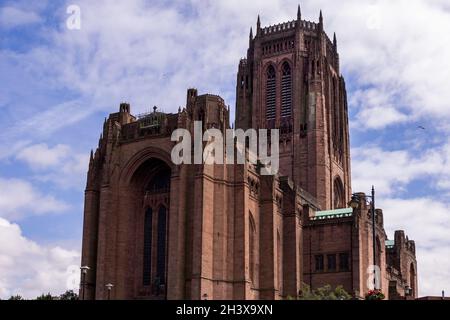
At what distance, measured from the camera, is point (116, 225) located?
63.4 meters

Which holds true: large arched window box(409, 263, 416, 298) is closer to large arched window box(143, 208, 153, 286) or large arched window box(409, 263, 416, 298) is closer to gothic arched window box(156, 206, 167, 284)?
gothic arched window box(156, 206, 167, 284)

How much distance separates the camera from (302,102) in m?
92.1

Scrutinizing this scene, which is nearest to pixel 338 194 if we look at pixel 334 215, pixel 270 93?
pixel 270 93

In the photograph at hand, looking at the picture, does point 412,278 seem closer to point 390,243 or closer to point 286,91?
point 390,243

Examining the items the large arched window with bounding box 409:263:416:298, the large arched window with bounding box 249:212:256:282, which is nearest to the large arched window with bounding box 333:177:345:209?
the large arched window with bounding box 409:263:416:298

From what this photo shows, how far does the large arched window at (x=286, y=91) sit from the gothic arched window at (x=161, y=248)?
33624 mm

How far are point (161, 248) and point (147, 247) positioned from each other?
1571 millimetres

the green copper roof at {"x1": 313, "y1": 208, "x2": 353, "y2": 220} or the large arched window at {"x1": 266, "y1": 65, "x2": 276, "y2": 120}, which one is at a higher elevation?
the large arched window at {"x1": 266, "y1": 65, "x2": 276, "y2": 120}

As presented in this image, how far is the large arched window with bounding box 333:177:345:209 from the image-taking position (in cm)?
9451

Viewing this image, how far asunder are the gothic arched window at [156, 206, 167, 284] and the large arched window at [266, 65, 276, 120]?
33.8 m

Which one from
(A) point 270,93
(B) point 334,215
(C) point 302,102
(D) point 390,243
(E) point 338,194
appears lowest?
(B) point 334,215
